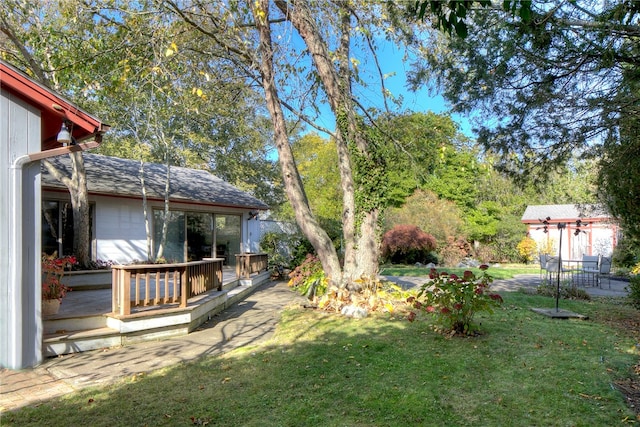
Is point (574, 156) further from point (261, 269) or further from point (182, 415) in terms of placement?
point (261, 269)

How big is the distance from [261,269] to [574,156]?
982 cm

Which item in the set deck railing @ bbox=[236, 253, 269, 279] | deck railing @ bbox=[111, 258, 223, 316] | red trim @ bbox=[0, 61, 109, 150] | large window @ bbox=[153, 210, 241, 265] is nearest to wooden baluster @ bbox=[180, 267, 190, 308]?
deck railing @ bbox=[111, 258, 223, 316]

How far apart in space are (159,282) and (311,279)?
4.27 meters

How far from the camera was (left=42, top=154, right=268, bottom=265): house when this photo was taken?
10.8 m

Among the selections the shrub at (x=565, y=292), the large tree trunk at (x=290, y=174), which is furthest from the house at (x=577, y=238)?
the large tree trunk at (x=290, y=174)

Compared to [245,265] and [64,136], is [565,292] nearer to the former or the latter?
[245,265]

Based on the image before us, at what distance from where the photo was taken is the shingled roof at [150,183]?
11367mm

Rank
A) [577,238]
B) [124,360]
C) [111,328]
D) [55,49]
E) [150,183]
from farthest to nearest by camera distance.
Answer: [577,238] → [150,183] → [55,49] → [111,328] → [124,360]

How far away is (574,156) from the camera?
8.08 m

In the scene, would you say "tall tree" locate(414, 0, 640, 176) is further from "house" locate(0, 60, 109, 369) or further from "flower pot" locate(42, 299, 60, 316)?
"flower pot" locate(42, 299, 60, 316)

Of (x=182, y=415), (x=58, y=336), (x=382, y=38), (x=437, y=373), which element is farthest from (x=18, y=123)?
(x=382, y=38)

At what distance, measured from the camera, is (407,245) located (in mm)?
19719

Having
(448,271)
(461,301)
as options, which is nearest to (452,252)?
(448,271)

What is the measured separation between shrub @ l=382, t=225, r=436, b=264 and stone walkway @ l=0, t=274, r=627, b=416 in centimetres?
1211
